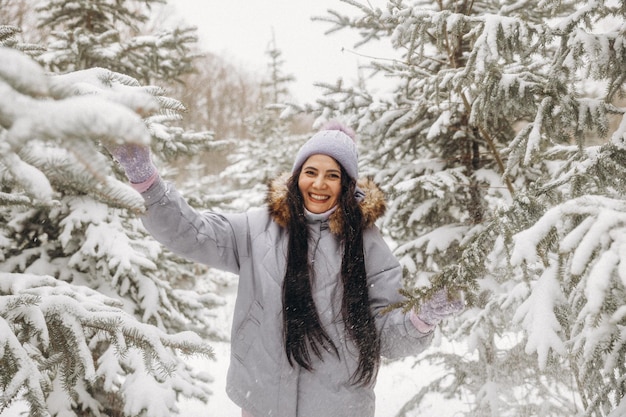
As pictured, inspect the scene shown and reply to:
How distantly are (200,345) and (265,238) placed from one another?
2.48 ft

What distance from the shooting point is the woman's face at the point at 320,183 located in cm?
244

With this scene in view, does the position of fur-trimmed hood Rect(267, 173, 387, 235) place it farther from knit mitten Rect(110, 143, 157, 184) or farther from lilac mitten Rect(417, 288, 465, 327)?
knit mitten Rect(110, 143, 157, 184)

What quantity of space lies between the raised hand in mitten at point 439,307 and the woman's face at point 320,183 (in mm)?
844

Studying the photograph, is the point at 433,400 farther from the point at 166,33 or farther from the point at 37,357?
the point at 166,33

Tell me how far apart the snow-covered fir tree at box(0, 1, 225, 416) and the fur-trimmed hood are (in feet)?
2.67

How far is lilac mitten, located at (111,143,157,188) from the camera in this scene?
156 centimetres

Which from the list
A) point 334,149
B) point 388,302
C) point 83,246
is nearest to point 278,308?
point 388,302

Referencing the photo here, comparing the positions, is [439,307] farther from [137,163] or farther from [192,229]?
[137,163]

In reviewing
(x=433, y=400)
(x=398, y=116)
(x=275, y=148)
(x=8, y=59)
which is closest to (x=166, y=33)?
(x=398, y=116)

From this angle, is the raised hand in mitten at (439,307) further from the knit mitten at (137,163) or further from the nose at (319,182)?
the knit mitten at (137,163)

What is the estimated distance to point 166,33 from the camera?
467 centimetres

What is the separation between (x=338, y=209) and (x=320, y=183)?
18cm

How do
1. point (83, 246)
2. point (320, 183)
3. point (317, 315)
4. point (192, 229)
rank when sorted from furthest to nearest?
1. point (83, 246)
2. point (320, 183)
3. point (317, 315)
4. point (192, 229)

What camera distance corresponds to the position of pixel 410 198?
14.5ft
